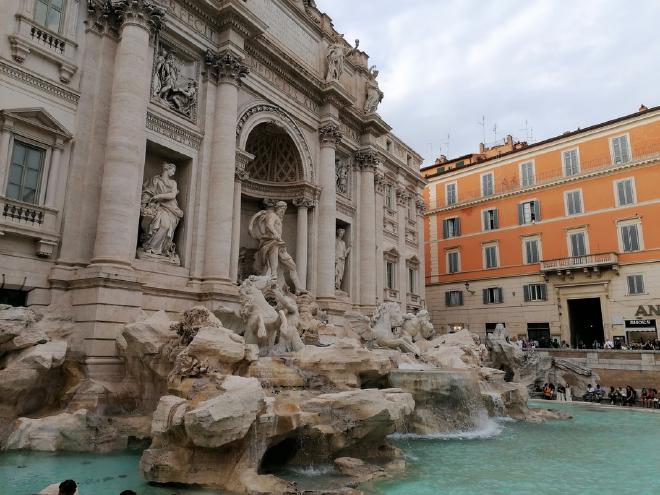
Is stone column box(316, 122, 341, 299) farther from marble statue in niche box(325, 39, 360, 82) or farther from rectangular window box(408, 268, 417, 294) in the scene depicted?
rectangular window box(408, 268, 417, 294)

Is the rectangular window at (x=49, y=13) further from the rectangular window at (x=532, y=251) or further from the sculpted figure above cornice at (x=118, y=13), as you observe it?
the rectangular window at (x=532, y=251)

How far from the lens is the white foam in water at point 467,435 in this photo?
33.1 ft

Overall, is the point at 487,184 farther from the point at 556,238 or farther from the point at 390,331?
the point at 390,331

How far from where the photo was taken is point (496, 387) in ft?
45.0

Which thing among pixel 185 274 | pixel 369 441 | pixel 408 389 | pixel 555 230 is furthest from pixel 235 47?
pixel 555 230

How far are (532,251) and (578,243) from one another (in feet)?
8.17

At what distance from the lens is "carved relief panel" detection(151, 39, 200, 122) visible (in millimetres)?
12836

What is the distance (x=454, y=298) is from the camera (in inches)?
1223

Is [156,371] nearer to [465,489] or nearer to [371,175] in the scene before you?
[465,489]

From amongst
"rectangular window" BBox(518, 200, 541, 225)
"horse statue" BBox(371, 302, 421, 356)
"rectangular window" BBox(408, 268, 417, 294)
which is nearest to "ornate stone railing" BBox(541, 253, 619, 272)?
"rectangular window" BBox(518, 200, 541, 225)

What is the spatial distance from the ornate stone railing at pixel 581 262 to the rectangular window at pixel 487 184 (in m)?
5.78

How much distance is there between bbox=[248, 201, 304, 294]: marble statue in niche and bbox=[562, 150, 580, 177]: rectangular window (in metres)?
18.7

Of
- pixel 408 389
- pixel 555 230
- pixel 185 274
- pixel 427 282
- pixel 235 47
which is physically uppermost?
pixel 235 47

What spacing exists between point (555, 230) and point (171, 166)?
21.9 m
